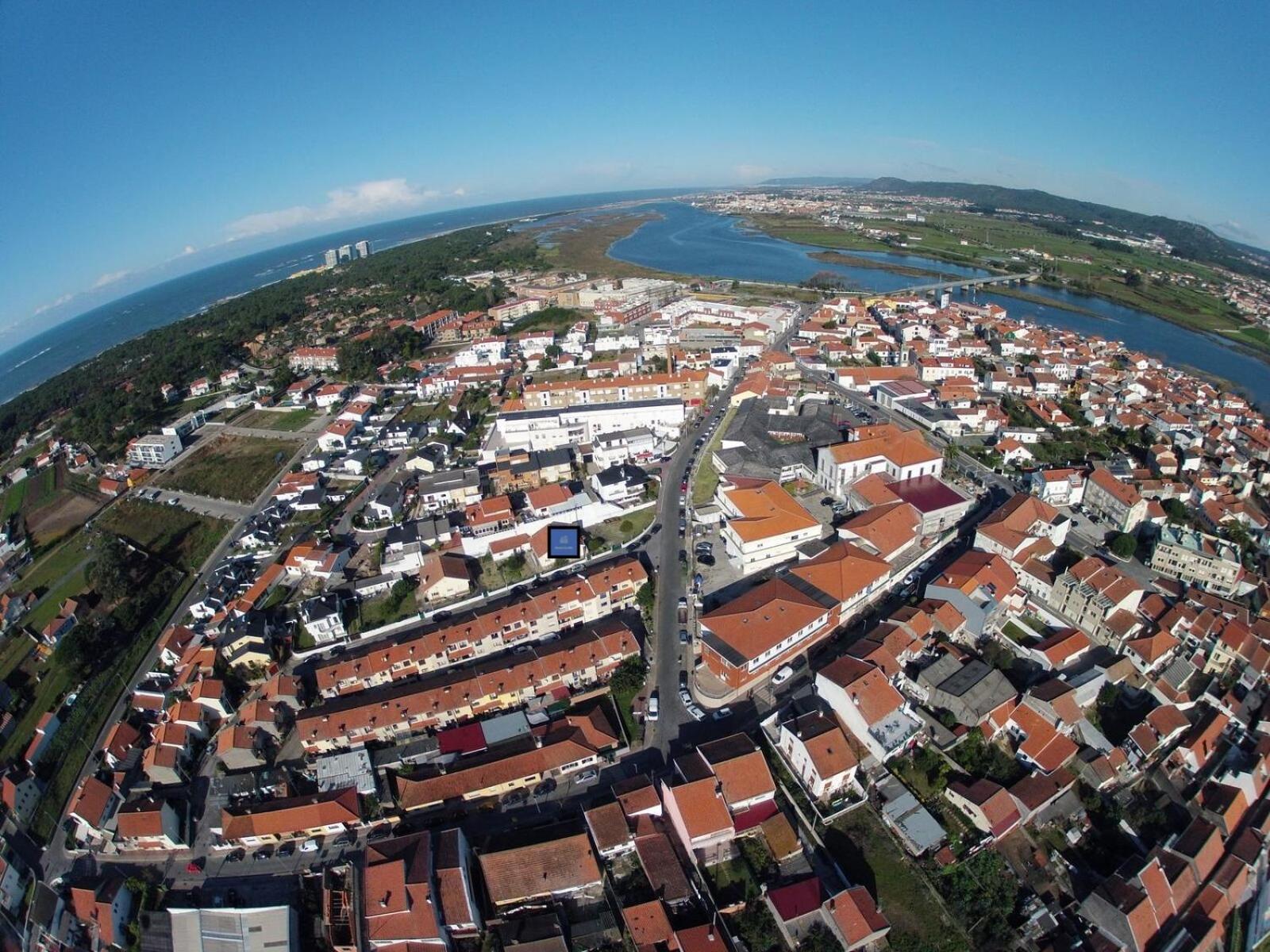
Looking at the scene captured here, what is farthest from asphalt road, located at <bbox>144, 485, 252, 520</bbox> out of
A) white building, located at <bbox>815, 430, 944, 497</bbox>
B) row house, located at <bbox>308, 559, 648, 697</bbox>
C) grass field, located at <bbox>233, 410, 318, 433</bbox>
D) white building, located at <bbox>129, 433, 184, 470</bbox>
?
white building, located at <bbox>815, 430, 944, 497</bbox>

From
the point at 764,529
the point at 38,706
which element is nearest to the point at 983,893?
the point at 764,529

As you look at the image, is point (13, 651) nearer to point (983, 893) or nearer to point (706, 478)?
point (706, 478)

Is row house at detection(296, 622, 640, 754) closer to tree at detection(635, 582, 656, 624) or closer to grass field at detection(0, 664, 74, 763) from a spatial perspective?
tree at detection(635, 582, 656, 624)

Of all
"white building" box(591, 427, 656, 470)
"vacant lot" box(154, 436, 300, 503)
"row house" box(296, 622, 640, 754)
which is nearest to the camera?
"row house" box(296, 622, 640, 754)

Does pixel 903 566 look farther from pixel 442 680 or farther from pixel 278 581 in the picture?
pixel 278 581

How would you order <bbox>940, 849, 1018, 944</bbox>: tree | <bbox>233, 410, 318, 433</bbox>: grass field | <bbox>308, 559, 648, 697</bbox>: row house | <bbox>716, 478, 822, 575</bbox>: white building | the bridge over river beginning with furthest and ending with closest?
the bridge over river < <bbox>233, 410, 318, 433</bbox>: grass field < <bbox>716, 478, 822, 575</bbox>: white building < <bbox>308, 559, 648, 697</bbox>: row house < <bbox>940, 849, 1018, 944</bbox>: tree

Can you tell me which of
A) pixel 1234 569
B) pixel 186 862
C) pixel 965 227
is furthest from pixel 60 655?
pixel 965 227
